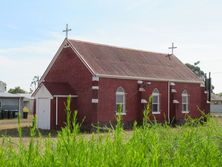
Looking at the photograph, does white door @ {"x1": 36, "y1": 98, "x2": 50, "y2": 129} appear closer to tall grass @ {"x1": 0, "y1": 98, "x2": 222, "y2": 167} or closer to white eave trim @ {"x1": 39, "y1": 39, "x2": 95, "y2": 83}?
white eave trim @ {"x1": 39, "y1": 39, "x2": 95, "y2": 83}

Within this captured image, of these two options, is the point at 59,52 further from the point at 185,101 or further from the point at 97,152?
the point at 97,152

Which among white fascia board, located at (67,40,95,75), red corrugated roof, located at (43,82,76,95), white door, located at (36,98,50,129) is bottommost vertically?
white door, located at (36,98,50,129)

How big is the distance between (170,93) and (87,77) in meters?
9.57

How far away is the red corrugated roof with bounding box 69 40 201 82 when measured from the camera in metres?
32.3

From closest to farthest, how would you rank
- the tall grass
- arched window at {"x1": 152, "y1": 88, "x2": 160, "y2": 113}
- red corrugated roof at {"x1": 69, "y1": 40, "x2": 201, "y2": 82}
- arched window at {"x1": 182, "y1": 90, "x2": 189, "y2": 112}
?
the tall grass → red corrugated roof at {"x1": 69, "y1": 40, "x2": 201, "y2": 82} → arched window at {"x1": 152, "y1": 88, "x2": 160, "y2": 113} → arched window at {"x1": 182, "y1": 90, "x2": 189, "y2": 112}

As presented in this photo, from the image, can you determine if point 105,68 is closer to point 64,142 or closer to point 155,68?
point 155,68

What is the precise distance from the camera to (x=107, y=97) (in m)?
31.5

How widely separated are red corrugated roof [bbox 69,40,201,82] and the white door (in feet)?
14.9

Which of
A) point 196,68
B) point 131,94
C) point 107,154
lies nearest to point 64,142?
point 107,154

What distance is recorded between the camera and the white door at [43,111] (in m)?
31.4

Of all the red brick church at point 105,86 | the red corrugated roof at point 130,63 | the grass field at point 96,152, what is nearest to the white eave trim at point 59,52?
the red brick church at point 105,86

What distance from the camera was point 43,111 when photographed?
32031 millimetres

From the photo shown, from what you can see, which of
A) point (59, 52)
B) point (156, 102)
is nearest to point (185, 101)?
point (156, 102)

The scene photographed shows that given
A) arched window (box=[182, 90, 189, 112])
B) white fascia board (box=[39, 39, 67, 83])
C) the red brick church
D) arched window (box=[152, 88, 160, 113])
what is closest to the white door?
the red brick church
